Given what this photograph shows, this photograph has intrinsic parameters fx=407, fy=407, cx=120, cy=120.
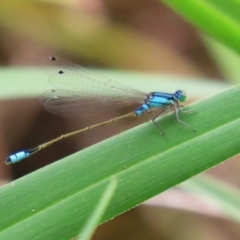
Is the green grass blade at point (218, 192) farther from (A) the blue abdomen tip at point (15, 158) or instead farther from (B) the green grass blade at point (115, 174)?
(A) the blue abdomen tip at point (15, 158)

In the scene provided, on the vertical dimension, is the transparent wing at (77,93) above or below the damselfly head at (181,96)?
above

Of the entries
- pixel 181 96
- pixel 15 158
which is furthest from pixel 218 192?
pixel 15 158

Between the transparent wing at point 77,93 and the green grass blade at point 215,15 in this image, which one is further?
the transparent wing at point 77,93

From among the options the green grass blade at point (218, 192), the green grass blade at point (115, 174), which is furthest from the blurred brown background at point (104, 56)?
the green grass blade at point (115, 174)

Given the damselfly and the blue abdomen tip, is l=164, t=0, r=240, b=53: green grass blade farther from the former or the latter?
the blue abdomen tip

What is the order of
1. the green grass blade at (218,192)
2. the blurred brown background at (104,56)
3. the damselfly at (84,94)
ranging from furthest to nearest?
1. the blurred brown background at (104,56)
2. the damselfly at (84,94)
3. the green grass blade at (218,192)

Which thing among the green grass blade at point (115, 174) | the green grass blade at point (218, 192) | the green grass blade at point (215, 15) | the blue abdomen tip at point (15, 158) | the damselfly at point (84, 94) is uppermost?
the green grass blade at point (215, 15)

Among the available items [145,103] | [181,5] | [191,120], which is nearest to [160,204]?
[145,103]

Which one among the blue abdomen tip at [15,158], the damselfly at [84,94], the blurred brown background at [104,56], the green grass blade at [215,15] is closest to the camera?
the green grass blade at [215,15]

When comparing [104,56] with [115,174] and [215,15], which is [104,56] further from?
[115,174]
